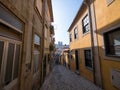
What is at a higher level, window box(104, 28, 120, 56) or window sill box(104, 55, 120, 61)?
window box(104, 28, 120, 56)

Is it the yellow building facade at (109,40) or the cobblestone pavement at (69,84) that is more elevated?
the yellow building facade at (109,40)

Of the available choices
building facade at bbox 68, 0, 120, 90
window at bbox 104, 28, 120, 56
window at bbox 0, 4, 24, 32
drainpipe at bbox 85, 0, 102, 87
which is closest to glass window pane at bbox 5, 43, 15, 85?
window at bbox 0, 4, 24, 32

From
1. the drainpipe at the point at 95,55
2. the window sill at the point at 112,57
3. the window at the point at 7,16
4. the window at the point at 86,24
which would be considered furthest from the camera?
the window at the point at 86,24

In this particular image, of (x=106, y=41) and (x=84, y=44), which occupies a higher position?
(x=84, y=44)

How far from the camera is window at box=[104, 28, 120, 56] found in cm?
384

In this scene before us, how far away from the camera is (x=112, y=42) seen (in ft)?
13.8

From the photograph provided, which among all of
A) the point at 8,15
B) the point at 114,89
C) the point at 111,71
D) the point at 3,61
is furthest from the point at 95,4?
the point at 3,61

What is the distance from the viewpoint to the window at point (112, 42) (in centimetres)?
384

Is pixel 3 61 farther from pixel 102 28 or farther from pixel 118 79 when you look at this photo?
pixel 102 28

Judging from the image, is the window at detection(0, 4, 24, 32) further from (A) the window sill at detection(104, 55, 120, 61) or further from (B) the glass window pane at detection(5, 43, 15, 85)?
(A) the window sill at detection(104, 55, 120, 61)

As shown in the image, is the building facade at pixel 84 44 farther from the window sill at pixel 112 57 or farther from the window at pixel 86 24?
the window sill at pixel 112 57

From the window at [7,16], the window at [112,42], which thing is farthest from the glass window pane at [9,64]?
the window at [112,42]

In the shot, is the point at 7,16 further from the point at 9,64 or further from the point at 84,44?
the point at 84,44

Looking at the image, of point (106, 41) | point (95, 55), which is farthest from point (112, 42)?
point (95, 55)
